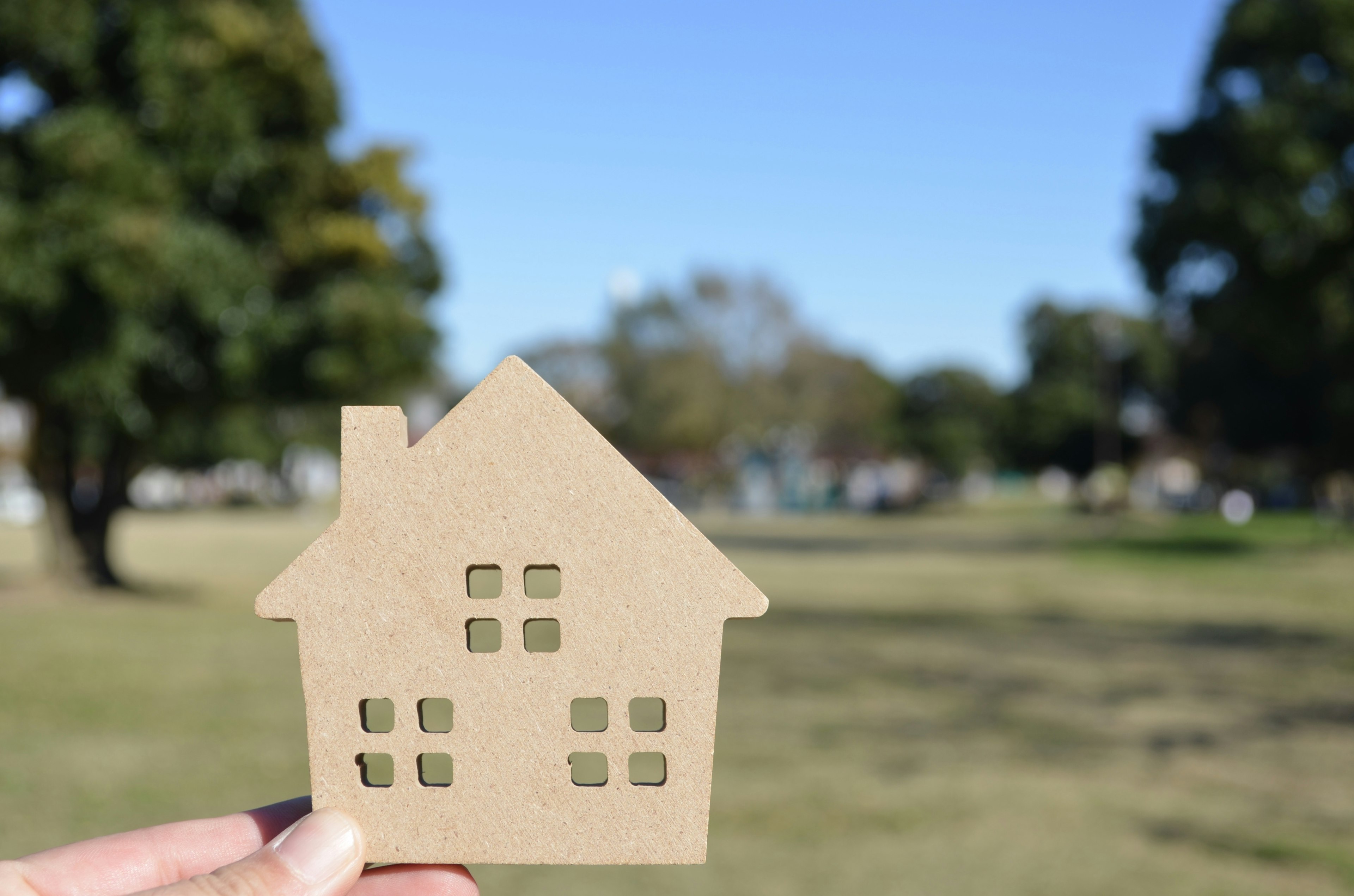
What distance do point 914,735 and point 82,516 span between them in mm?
15059

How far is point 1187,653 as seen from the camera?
1334 cm

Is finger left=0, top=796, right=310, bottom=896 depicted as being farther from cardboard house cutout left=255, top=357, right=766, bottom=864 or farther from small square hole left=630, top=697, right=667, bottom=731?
small square hole left=630, top=697, right=667, bottom=731

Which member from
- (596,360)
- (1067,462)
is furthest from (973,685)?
(596,360)

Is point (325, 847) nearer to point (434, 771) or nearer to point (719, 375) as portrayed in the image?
point (434, 771)

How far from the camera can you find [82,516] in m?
18.3

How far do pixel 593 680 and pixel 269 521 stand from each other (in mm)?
51887

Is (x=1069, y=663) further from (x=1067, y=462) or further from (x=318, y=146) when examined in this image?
(x=1067, y=462)

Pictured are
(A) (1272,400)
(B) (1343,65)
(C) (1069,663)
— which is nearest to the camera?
(C) (1069,663)

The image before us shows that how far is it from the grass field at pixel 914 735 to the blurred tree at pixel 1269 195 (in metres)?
5.28

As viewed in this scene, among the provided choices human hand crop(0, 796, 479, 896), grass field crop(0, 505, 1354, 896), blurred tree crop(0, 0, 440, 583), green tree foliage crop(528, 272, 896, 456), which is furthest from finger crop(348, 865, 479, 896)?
green tree foliage crop(528, 272, 896, 456)

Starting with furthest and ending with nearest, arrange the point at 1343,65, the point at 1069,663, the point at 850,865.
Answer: the point at 1343,65 → the point at 1069,663 → the point at 850,865

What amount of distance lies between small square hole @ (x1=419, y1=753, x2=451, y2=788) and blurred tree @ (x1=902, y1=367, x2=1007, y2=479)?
222 feet

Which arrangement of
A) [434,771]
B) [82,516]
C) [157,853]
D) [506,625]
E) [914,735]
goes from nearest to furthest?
[506,625]
[434,771]
[157,853]
[914,735]
[82,516]

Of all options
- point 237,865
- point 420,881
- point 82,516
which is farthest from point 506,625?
point 82,516
